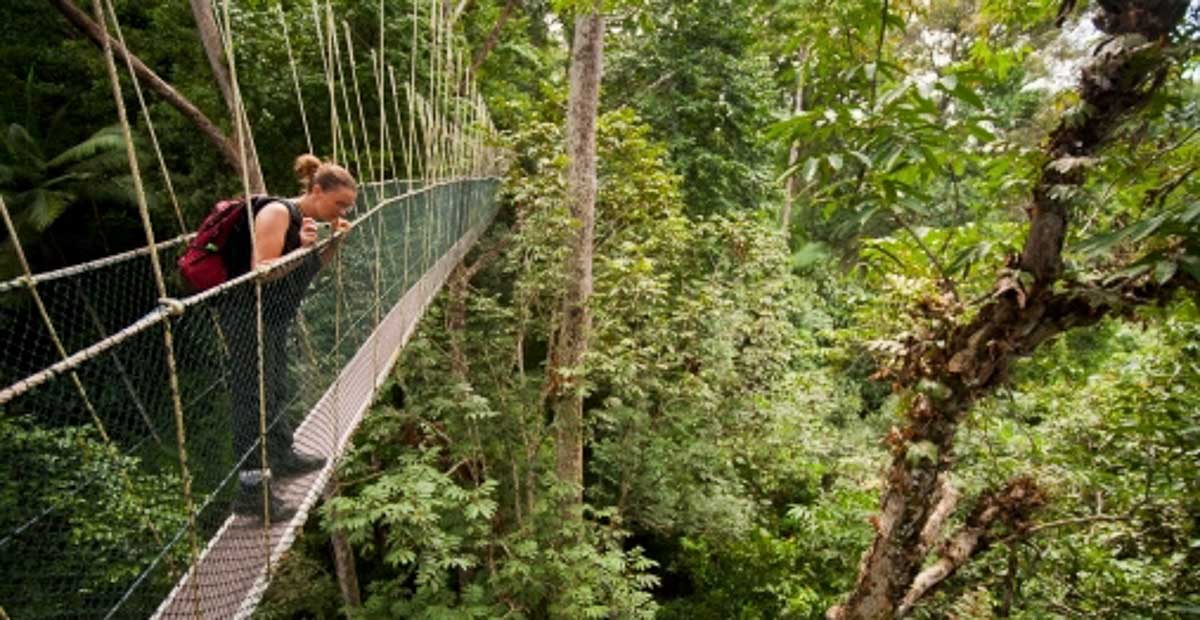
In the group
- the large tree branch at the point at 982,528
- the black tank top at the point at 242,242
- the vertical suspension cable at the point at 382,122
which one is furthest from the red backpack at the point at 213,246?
the large tree branch at the point at 982,528

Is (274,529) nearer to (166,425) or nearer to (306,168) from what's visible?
(166,425)

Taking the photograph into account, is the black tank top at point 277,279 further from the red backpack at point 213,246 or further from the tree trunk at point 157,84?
the tree trunk at point 157,84

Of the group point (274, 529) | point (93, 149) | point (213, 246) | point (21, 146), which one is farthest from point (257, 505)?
point (21, 146)

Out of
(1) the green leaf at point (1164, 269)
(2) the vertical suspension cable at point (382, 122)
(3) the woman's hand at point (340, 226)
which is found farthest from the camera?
(2) the vertical suspension cable at point (382, 122)

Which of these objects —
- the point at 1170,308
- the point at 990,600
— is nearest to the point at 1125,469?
Result: the point at 990,600

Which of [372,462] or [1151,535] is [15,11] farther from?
[1151,535]

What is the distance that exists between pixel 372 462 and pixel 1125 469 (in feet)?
12.0

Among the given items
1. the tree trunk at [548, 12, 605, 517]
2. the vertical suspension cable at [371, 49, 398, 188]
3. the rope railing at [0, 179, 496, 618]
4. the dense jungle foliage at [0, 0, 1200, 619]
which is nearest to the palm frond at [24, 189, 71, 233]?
Result: the dense jungle foliage at [0, 0, 1200, 619]

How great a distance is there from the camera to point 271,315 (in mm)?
1534

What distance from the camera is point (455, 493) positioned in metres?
2.82

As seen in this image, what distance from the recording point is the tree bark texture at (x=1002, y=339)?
1.14 meters

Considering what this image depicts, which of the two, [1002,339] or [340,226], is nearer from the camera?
[1002,339]

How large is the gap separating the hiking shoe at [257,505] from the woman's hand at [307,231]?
58cm

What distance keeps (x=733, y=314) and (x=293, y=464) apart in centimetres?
349
